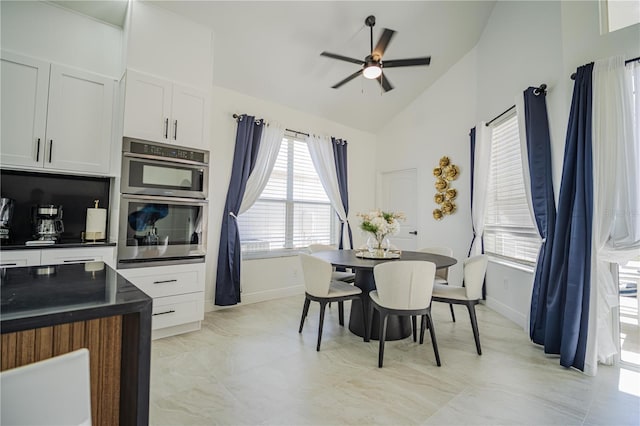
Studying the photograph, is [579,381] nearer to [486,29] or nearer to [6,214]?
[486,29]

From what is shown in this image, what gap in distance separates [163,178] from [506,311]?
4.01 meters

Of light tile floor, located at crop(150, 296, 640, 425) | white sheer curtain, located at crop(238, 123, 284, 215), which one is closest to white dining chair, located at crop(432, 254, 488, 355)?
light tile floor, located at crop(150, 296, 640, 425)

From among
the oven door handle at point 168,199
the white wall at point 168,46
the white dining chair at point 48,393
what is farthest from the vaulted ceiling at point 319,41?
the white dining chair at point 48,393

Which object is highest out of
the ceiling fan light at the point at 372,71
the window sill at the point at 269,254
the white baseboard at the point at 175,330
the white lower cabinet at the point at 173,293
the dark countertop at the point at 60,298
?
the ceiling fan light at the point at 372,71

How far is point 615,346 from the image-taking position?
2.30 meters

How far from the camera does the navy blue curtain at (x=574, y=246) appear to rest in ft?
7.38

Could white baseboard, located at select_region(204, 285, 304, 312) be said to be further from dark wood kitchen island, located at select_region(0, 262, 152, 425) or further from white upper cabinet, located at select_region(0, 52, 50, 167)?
dark wood kitchen island, located at select_region(0, 262, 152, 425)

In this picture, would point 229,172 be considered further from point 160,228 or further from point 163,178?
point 160,228

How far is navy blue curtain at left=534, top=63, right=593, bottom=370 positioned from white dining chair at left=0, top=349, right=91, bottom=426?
2945 mm

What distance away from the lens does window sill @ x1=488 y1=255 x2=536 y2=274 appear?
3.16 metres

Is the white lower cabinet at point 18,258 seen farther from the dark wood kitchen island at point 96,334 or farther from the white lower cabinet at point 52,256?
the dark wood kitchen island at point 96,334

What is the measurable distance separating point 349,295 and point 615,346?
208cm

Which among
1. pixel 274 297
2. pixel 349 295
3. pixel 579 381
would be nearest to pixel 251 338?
pixel 349 295

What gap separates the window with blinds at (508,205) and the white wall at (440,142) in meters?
0.39
